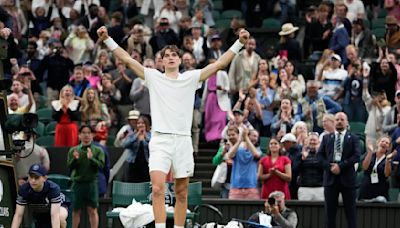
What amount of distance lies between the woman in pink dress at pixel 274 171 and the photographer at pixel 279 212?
4.87 ft

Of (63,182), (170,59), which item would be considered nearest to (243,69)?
(63,182)

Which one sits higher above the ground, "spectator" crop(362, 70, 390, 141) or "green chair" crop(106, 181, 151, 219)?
"spectator" crop(362, 70, 390, 141)

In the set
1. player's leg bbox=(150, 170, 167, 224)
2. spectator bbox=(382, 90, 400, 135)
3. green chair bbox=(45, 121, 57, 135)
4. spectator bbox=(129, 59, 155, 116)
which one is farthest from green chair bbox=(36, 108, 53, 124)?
player's leg bbox=(150, 170, 167, 224)

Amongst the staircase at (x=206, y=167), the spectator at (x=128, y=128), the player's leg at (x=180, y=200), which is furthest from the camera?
the spectator at (x=128, y=128)

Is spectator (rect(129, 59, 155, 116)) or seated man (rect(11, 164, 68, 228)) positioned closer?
seated man (rect(11, 164, 68, 228))

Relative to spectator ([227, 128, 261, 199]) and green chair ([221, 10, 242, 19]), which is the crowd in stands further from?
green chair ([221, 10, 242, 19])

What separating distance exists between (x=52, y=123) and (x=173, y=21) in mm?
4226

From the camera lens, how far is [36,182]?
18.5 metres

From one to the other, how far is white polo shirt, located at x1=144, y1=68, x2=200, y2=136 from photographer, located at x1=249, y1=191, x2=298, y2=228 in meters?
4.86

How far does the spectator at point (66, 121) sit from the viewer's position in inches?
986

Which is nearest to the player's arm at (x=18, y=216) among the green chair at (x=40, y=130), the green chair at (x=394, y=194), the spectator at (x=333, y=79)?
the green chair at (x=394, y=194)

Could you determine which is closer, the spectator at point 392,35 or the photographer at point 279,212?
the photographer at point 279,212

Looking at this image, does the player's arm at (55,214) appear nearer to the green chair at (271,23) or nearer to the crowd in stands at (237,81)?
the crowd in stands at (237,81)

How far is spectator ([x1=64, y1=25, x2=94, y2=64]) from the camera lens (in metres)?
28.5
